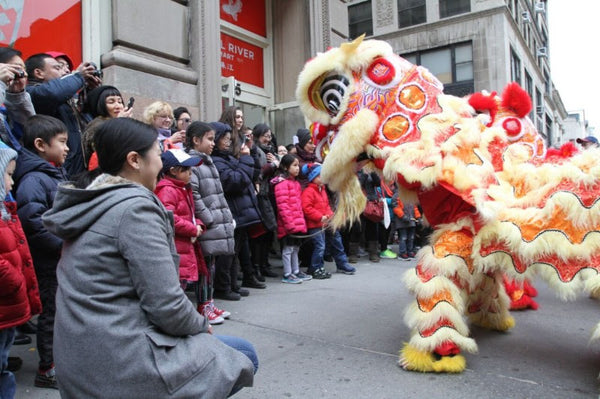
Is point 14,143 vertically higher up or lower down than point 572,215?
higher up

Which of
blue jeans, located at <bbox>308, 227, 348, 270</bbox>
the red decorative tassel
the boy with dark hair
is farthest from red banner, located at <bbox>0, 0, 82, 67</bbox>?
the red decorative tassel

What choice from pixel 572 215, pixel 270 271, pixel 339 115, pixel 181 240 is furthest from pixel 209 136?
pixel 572 215

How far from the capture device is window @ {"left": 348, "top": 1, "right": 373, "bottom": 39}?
24.1 m

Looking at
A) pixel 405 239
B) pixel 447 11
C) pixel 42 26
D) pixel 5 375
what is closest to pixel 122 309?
pixel 5 375

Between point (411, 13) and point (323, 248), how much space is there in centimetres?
1982

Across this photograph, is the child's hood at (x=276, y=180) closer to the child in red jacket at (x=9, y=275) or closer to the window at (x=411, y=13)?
the child in red jacket at (x=9, y=275)

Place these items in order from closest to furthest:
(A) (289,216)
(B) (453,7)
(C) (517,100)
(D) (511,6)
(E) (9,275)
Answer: (E) (9,275), (C) (517,100), (A) (289,216), (B) (453,7), (D) (511,6)

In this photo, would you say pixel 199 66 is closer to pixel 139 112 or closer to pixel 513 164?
pixel 139 112

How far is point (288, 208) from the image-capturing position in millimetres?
5785

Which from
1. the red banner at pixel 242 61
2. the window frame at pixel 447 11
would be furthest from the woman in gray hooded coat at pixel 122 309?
the window frame at pixel 447 11

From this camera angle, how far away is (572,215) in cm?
256

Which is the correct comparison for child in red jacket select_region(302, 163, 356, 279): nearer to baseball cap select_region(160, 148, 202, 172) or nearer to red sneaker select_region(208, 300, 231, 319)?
red sneaker select_region(208, 300, 231, 319)

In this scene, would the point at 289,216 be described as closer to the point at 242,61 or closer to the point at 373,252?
the point at 373,252

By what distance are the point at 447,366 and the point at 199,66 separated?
5269 millimetres
